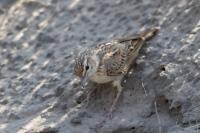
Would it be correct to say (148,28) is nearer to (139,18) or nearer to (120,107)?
(139,18)

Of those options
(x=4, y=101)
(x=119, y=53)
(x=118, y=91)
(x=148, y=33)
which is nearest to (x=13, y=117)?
(x=4, y=101)

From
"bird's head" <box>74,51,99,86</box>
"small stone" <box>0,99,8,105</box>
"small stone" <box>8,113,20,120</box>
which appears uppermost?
"bird's head" <box>74,51,99,86</box>

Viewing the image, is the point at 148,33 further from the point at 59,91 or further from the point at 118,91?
the point at 59,91

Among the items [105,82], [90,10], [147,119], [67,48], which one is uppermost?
[90,10]

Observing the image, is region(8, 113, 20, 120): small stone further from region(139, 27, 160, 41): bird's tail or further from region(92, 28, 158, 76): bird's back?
region(139, 27, 160, 41): bird's tail

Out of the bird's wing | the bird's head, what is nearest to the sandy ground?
the bird's wing

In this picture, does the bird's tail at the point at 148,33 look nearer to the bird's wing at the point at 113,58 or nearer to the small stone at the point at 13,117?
the bird's wing at the point at 113,58

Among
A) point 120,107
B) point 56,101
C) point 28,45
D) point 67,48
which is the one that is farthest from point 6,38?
point 120,107
